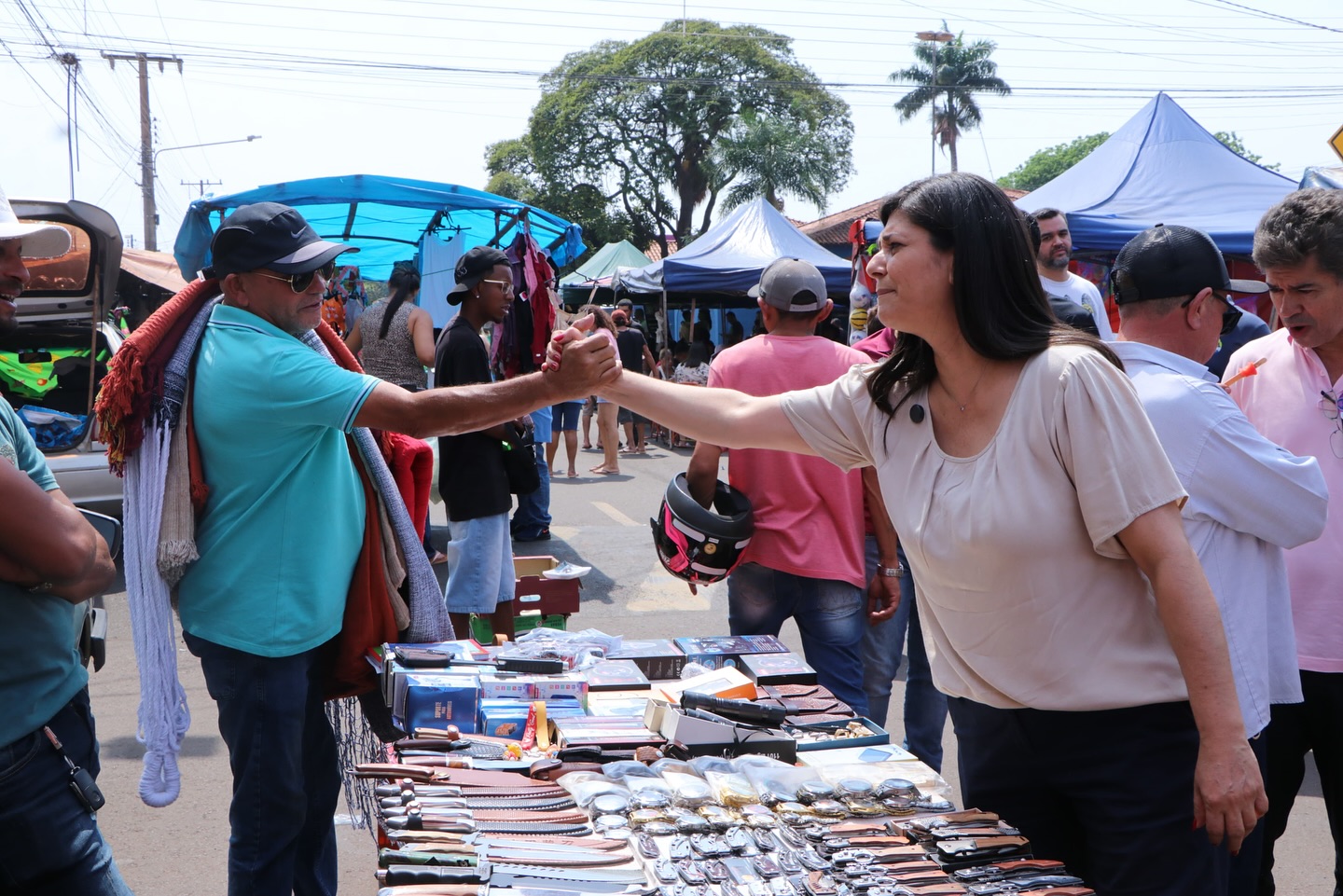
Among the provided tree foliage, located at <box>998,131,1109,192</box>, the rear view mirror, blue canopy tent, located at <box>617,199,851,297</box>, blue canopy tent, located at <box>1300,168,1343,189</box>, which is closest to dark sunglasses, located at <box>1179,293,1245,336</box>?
the rear view mirror

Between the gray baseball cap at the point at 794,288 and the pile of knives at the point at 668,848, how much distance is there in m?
2.17

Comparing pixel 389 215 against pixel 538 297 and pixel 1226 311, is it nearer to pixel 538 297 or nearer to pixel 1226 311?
pixel 538 297

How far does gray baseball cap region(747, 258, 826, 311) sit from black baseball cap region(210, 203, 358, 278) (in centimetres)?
175

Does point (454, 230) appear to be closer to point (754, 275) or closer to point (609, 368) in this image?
point (754, 275)

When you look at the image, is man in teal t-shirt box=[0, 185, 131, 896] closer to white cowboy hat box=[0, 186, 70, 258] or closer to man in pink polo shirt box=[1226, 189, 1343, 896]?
white cowboy hat box=[0, 186, 70, 258]

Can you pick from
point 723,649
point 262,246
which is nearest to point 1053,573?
point 723,649

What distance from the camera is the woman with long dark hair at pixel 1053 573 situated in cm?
192

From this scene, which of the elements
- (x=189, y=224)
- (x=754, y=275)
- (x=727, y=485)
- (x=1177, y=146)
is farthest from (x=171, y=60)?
(x=727, y=485)

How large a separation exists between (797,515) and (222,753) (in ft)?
9.87

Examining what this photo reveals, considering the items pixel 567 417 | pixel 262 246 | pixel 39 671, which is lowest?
pixel 567 417

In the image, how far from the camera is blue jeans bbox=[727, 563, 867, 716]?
3.92m

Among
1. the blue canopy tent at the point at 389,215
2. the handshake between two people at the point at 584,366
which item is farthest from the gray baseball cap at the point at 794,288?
the blue canopy tent at the point at 389,215

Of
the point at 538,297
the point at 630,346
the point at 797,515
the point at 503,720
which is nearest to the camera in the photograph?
the point at 503,720

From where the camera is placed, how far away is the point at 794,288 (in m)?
3.99
